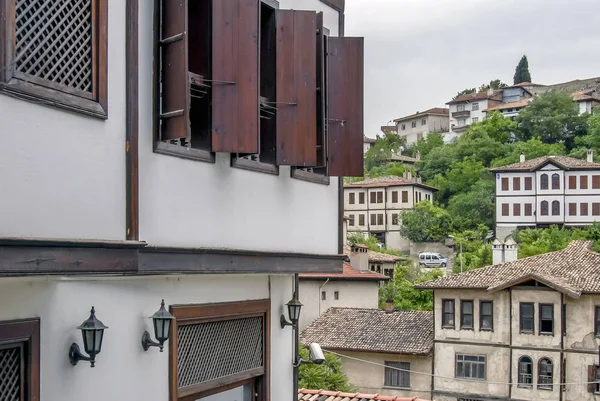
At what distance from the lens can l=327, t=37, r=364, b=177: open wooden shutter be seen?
6.64m

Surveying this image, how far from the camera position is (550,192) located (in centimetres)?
6384

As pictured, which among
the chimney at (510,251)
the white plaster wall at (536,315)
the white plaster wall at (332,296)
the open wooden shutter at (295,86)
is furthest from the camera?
the chimney at (510,251)

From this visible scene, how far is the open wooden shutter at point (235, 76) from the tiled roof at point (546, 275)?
25357 millimetres

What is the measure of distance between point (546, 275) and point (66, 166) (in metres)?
28.4

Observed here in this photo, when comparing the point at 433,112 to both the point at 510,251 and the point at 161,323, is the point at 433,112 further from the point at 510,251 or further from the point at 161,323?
the point at 161,323

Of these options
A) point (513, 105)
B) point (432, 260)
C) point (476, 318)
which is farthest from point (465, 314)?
point (513, 105)

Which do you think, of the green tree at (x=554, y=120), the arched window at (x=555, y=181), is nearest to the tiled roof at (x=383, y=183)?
the arched window at (x=555, y=181)

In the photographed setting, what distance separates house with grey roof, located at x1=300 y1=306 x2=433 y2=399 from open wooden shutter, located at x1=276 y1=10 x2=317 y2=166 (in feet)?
85.1

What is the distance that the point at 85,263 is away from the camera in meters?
3.80

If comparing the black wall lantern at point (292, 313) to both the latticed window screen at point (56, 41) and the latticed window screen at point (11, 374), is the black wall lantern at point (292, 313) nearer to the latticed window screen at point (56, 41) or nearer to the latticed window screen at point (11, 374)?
the latticed window screen at point (11, 374)

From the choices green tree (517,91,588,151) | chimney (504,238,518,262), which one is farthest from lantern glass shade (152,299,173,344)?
green tree (517,91,588,151)

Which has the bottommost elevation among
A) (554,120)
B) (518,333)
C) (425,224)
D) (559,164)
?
(518,333)

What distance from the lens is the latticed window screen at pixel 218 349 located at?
5.51 m

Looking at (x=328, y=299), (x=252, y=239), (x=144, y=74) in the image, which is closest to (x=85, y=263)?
(x=144, y=74)
